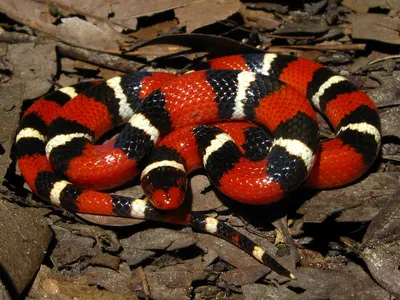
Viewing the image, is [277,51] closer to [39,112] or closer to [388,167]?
[388,167]

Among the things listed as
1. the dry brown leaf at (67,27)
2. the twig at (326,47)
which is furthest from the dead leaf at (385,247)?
the dry brown leaf at (67,27)

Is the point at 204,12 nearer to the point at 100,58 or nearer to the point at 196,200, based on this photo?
the point at 100,58

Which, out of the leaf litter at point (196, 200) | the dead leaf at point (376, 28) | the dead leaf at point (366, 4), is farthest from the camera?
the dead leaf at point (366, 4)

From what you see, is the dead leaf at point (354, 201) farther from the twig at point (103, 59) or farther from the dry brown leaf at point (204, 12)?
the twig at point (103, 59)

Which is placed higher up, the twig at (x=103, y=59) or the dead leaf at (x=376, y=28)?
the dead leaf at (x=376, y=28)

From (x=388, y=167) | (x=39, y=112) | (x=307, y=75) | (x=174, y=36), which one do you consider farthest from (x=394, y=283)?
(x=39, y=112)

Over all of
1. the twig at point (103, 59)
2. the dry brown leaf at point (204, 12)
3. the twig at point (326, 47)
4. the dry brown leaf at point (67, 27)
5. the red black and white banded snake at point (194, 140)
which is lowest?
the red black and white banded snake at point (194, 140)

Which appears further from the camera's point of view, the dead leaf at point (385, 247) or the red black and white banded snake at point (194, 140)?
the red black and white banded snake at point (194, 140)
